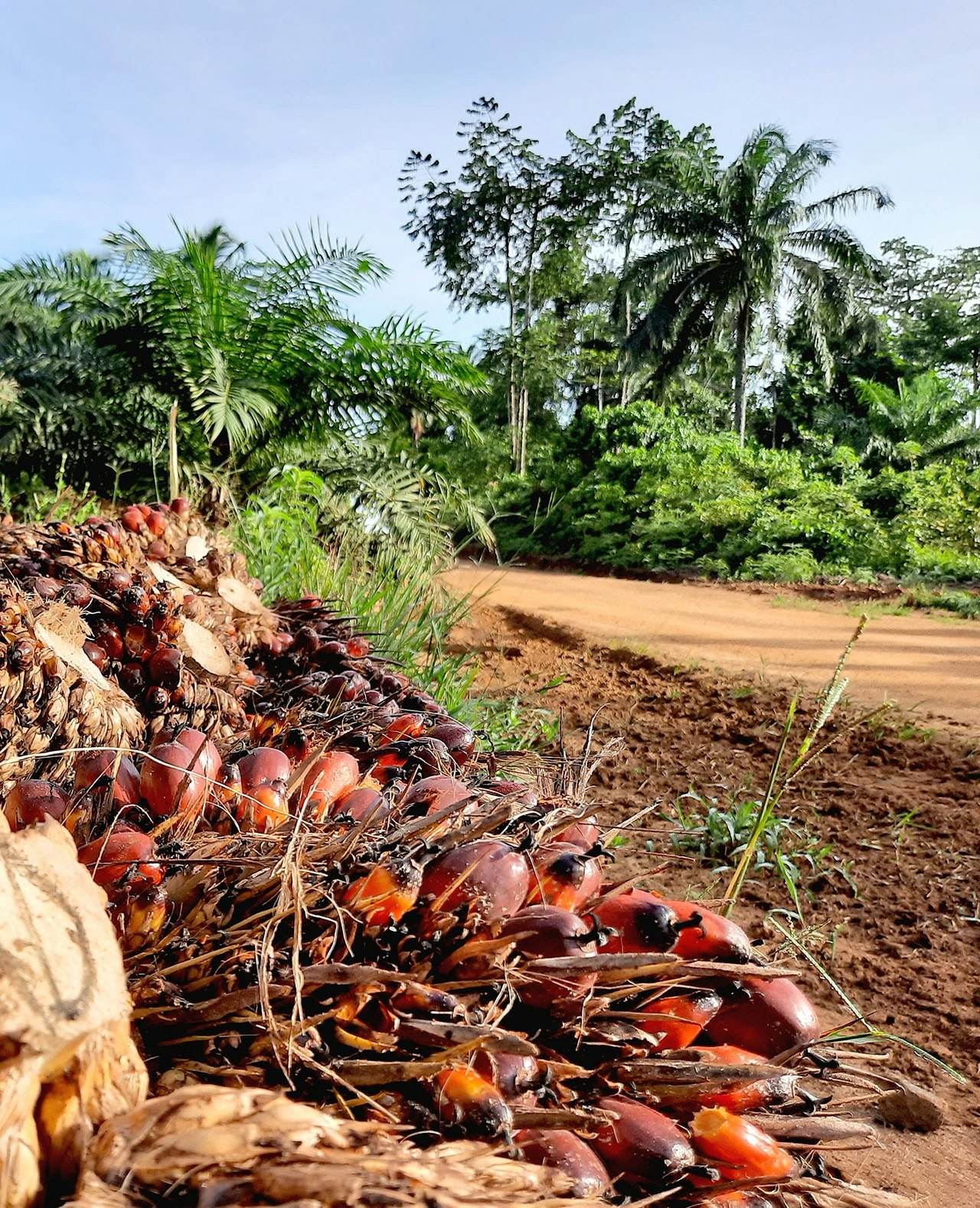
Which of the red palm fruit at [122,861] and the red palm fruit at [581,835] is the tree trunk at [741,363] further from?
the red palm fruit at [122,861]

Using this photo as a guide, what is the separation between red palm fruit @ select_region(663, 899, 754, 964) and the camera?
871mm

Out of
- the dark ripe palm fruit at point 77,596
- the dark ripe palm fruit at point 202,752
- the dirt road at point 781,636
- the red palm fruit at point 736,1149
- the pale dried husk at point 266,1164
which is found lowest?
the dirt road at point 781,636

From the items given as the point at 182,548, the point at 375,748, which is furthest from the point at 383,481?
the point at 375,748

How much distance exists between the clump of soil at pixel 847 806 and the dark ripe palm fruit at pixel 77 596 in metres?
1.15

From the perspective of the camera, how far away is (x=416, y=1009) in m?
0.73

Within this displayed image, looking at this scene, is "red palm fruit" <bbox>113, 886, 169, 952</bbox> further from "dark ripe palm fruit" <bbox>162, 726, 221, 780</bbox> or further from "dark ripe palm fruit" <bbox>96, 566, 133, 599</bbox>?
"dark ripe palm fruit" <bbox>96, 566, 133, 599</bbox>

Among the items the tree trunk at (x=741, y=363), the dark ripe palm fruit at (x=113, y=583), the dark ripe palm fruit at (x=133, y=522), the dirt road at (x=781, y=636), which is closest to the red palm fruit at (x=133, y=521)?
the dark ripe palm fruit at (x=133, y=522)

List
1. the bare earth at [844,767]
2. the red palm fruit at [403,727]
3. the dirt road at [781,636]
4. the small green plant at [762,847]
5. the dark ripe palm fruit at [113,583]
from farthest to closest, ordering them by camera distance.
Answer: the dirt road at [781,636]
the small green plant at [762,847]
the bare earth at [844,767]
the dark ripe palm fruit at [113,583]
the red palm fruit at [403,727]

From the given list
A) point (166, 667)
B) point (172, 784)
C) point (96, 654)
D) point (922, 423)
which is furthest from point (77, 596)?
point (922, 423)

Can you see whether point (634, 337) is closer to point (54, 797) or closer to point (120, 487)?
point (120, 487)

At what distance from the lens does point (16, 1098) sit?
1.78ft

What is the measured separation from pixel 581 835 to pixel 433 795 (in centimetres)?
18

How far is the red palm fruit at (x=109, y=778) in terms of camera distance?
103 centimetres

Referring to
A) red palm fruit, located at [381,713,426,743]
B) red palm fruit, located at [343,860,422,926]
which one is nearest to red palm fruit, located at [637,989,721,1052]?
red palm fruit, located at [343,860,422,926]
